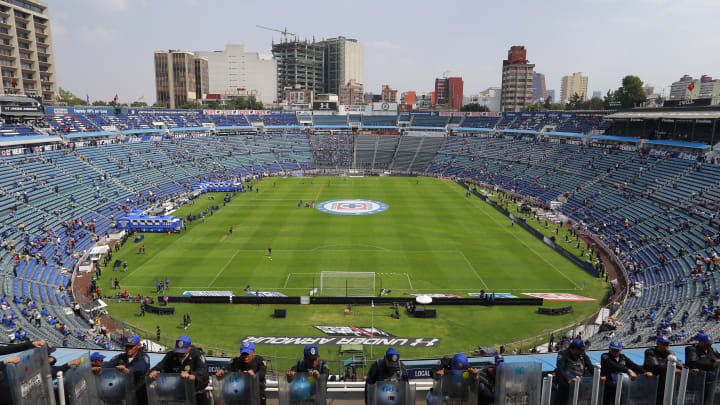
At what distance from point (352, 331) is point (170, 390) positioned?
22258 millimetres

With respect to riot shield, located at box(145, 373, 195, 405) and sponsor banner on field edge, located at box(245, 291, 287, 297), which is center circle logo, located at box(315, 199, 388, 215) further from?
riot shield, located at box(145, 373, 195, 405)

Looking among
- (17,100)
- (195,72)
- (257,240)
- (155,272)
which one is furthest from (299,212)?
(195,72)

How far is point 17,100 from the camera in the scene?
59469 millimetres

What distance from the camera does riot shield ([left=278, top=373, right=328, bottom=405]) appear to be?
6.47m

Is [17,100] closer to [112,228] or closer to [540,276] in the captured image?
[112,228]

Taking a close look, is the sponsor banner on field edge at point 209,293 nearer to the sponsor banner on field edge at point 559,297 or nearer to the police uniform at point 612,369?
the sponsor banner on field edge at point 559,297

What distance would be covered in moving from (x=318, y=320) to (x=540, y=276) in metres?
19.9

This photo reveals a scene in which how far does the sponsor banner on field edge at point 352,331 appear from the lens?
90.4 feet

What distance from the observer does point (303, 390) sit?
257 inches

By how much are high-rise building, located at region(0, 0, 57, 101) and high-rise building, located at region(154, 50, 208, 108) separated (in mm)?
91612

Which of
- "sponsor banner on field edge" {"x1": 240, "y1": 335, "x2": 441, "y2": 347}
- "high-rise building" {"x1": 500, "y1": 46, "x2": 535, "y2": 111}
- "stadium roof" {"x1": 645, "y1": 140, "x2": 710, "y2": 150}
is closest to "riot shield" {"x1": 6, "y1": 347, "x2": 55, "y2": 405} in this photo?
"sponsor banner on field edge" {"x1": 240, "y1": 335, "x2": 441, "y2": 347}

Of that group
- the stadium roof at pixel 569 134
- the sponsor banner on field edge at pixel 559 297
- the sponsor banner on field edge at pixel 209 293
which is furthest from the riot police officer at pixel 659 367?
the stadium roof at pixel 569 134

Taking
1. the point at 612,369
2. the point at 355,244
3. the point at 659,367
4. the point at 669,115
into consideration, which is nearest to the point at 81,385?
the point at 612,369

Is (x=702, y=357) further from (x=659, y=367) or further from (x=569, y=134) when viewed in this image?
(x=569, y=134)
